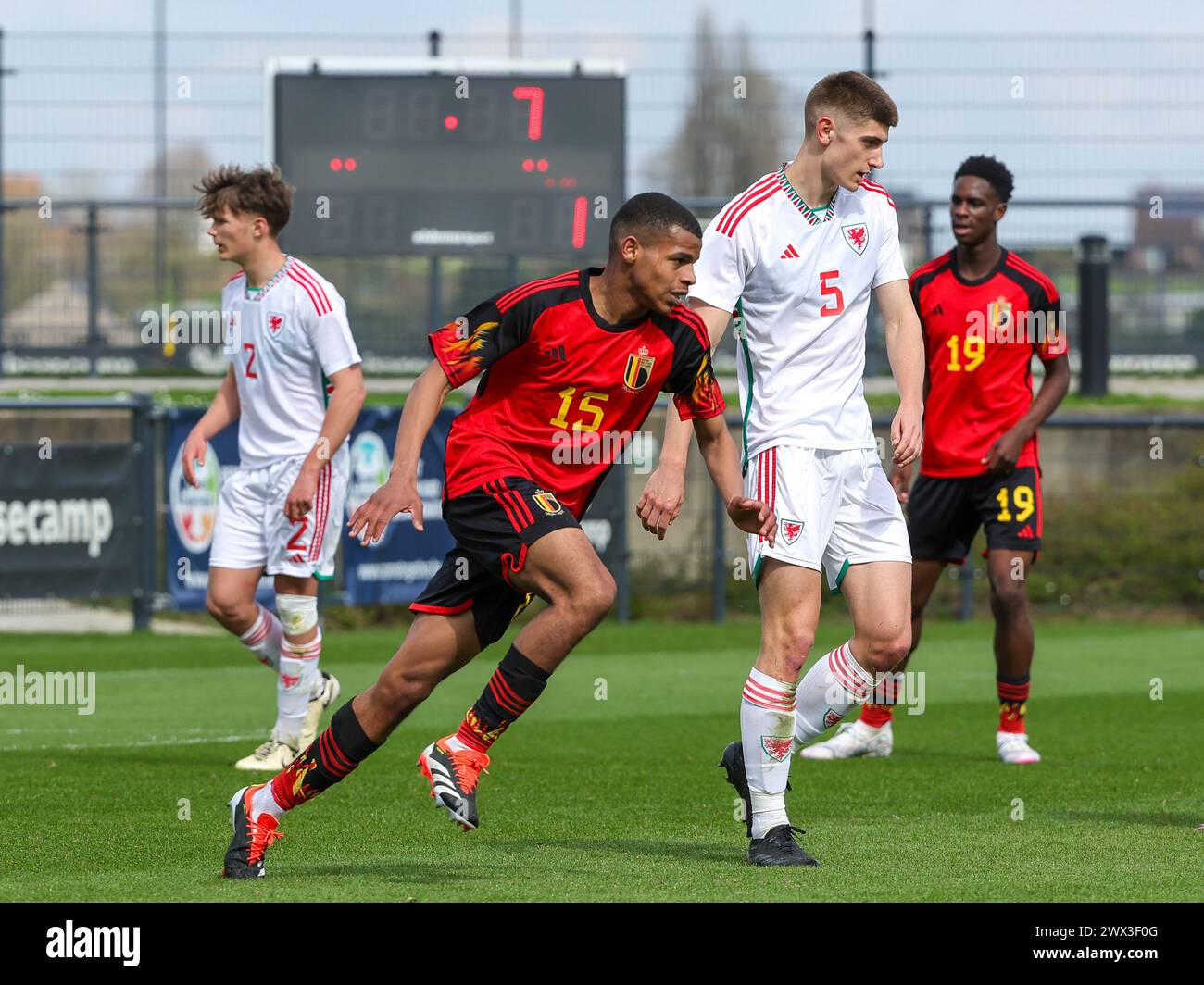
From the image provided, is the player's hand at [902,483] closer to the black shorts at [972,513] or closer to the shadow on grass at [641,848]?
the black shorts at [972,513]

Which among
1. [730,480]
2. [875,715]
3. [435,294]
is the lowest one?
[875,715]

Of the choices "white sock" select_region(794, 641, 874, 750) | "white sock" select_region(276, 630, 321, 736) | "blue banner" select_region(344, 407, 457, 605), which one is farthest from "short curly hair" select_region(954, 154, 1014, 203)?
"blue banner" select_region(344, 407, 457, 605)

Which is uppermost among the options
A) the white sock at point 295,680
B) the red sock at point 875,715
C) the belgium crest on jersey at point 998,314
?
the belgium crest on jersey at point 998,314

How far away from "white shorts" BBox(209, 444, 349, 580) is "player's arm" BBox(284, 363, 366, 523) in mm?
198

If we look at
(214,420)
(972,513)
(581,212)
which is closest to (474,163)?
(581,212)

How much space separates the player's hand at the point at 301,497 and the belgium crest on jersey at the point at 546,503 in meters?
2.58

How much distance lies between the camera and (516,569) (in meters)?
5.66

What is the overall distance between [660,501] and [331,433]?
3088 mm

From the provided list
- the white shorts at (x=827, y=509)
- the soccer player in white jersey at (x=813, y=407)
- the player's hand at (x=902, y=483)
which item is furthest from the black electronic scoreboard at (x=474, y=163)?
the white shorts at (x=827, y=509)

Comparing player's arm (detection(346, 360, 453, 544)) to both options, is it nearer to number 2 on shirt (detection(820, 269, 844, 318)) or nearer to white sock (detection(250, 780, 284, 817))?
white sock (detection(250, 780, 284, 817))

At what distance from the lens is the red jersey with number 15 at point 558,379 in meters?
5.81

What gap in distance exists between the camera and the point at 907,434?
6.23m

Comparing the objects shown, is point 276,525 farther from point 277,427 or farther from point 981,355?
point 981,355

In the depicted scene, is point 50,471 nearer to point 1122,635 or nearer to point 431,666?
point 1122,635
